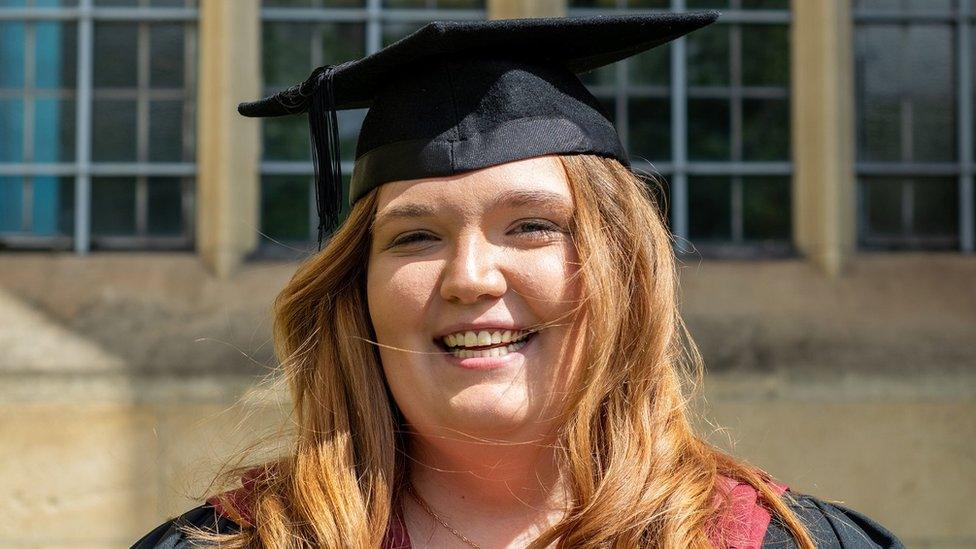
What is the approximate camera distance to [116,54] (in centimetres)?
616

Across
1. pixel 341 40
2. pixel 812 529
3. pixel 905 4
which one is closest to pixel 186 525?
pixel 812 529

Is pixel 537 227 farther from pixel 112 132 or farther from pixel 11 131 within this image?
pixel 11 131

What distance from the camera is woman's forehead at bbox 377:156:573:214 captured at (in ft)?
6.23

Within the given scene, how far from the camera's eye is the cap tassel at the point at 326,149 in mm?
2168

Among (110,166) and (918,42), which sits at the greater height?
(918,42)

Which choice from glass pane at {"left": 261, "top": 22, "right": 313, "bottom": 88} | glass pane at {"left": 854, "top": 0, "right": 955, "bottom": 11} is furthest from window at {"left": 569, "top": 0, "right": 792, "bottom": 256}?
glass pane at {"left": 261, "top": 22, "right": 313, "bottom": 88}

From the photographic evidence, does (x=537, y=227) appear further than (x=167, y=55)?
No

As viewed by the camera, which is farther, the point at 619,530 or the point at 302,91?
the point at 302,91

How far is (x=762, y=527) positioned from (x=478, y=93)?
2.75ft

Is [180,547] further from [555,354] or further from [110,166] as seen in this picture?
[110,166]

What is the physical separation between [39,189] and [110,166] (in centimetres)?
39

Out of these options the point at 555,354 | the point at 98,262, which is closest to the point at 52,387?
the point at 98,262

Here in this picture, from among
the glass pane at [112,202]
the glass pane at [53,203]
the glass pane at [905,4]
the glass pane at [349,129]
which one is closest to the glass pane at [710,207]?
the glass pane at [905,4]

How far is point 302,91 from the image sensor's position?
2.19 meters
